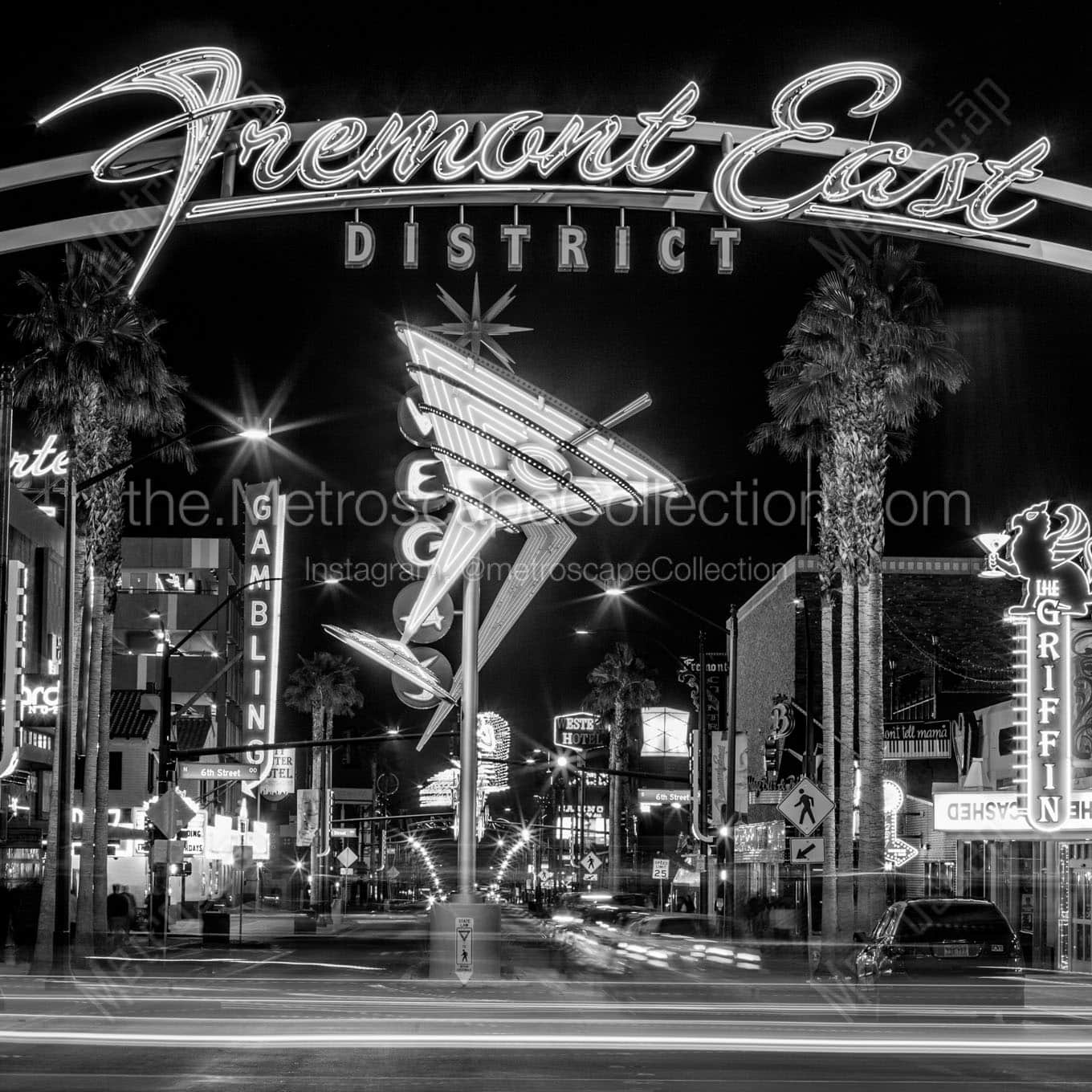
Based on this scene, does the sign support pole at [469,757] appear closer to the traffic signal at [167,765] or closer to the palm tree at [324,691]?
the traffic signal at [167,765]

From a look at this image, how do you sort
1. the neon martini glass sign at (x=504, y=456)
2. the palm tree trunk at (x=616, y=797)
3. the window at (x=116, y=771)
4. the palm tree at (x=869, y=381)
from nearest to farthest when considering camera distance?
the neon martini glass sign at (x=504, y=456) < the palm tree at (x=869, y=381) < the window at (x=116, y=771) < the palm tree trunk at (x=616, y=797)

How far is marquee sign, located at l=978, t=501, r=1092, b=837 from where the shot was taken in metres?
30.4

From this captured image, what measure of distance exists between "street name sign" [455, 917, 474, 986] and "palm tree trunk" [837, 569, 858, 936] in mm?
13318

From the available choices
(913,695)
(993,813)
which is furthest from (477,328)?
(913,695)

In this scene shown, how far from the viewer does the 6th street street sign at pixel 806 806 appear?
28.9 meters

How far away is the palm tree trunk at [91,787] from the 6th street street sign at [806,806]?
15.9 m

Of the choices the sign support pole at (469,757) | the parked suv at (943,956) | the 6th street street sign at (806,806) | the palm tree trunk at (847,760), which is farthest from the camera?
the palm tree trunk at (847,760)

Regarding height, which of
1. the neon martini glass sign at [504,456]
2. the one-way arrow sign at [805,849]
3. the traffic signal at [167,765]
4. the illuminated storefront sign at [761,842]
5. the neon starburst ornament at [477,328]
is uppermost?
the neon starburst ornament at [477,328]

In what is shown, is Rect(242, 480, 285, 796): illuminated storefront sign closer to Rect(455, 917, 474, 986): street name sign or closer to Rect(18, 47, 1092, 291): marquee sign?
Rect(455, 917, 474, 986): street name sign

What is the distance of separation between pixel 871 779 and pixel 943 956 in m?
11.0

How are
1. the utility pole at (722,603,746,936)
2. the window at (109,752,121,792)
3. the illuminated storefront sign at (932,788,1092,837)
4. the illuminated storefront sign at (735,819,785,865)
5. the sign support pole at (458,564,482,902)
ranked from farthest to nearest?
1. the illuminated storefront sign at (735,819,785,865)
2. the window at (109,752,121,792)
3. the utility pole at (722,603,746,936)
4. the illuminated storefront sign at (932,788,1092,837)
5. the sign support pole at (458,564,482,902)

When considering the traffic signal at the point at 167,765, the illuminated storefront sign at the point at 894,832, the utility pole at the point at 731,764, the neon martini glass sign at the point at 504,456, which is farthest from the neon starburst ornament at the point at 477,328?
the illuminated storefront sign at the point at 894,832

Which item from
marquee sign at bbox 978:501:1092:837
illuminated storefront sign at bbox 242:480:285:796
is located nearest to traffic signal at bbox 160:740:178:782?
marquee sign at bbox 978:501:1092:837

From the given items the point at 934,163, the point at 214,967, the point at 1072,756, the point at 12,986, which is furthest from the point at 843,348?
the point at 12,986
